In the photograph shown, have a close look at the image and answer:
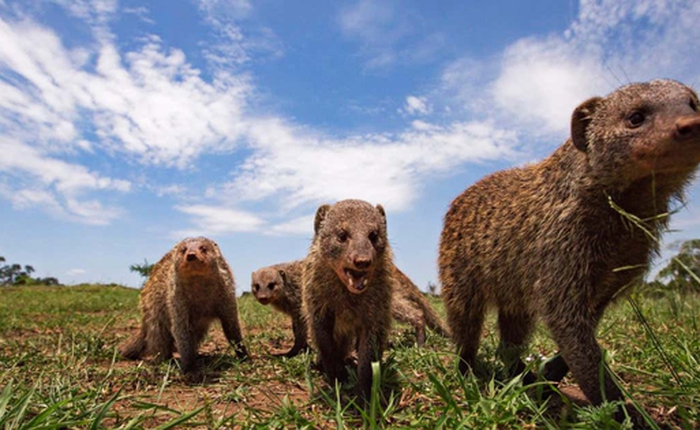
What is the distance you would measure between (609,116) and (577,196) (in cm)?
45

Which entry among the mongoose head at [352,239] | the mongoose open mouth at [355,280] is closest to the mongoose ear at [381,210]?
the mongoose head at [352,239]

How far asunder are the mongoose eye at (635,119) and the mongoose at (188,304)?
380 cm

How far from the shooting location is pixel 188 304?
527cm

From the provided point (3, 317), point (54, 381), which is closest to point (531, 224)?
point (54, 381)

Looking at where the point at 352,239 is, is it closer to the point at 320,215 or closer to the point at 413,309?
the point at 320,215

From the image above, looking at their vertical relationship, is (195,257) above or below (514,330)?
above

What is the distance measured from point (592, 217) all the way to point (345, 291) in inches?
69.6

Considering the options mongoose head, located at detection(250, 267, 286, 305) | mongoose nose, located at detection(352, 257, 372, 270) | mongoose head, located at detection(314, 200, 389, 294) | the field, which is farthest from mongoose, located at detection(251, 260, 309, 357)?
mongoose nose, located at detection(352, 257, 372, 270)

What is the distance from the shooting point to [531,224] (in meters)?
3.14

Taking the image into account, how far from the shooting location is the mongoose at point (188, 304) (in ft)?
16.8

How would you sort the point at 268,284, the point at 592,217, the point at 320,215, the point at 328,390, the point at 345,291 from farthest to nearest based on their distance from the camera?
the point at 268,284 → the point at 320,215 → the point at 345,291 → the point at 328,390 → the point at 592,217

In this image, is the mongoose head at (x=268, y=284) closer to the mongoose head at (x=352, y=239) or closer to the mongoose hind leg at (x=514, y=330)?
the mongoose head at (x=352, y=239)

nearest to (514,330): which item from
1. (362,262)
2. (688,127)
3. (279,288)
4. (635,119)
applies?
(362,262)

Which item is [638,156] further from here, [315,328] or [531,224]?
[315,328]
